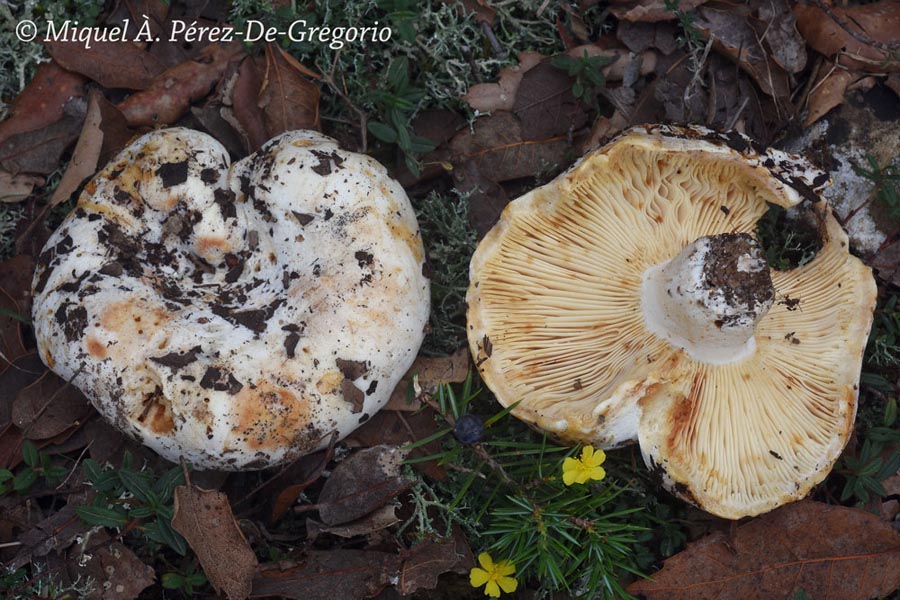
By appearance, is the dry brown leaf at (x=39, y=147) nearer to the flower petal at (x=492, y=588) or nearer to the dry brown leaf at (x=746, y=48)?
the flower petal at (x=492, y=588)

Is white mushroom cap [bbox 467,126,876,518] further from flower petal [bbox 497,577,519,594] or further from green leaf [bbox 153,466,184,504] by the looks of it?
green leaf [bbox 153,466,184,504]

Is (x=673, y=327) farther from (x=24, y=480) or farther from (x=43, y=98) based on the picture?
(x=43, y=98)

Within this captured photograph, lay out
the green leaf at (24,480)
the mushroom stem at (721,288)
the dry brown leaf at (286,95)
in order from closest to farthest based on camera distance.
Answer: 1. the mushroom stem at (721,288)
2. the green leaf at (24,480)
3. the dry brown leaf at (286,95)

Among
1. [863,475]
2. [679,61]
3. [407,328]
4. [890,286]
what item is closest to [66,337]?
[407,328]

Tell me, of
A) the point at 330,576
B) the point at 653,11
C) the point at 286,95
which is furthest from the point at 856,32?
the point at 330,576

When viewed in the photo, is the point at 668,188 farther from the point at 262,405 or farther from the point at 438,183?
the point at 262,405

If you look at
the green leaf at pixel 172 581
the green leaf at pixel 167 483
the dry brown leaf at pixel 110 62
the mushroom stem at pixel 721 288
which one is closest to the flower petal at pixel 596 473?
the mushroom stem at pixel 721 288
